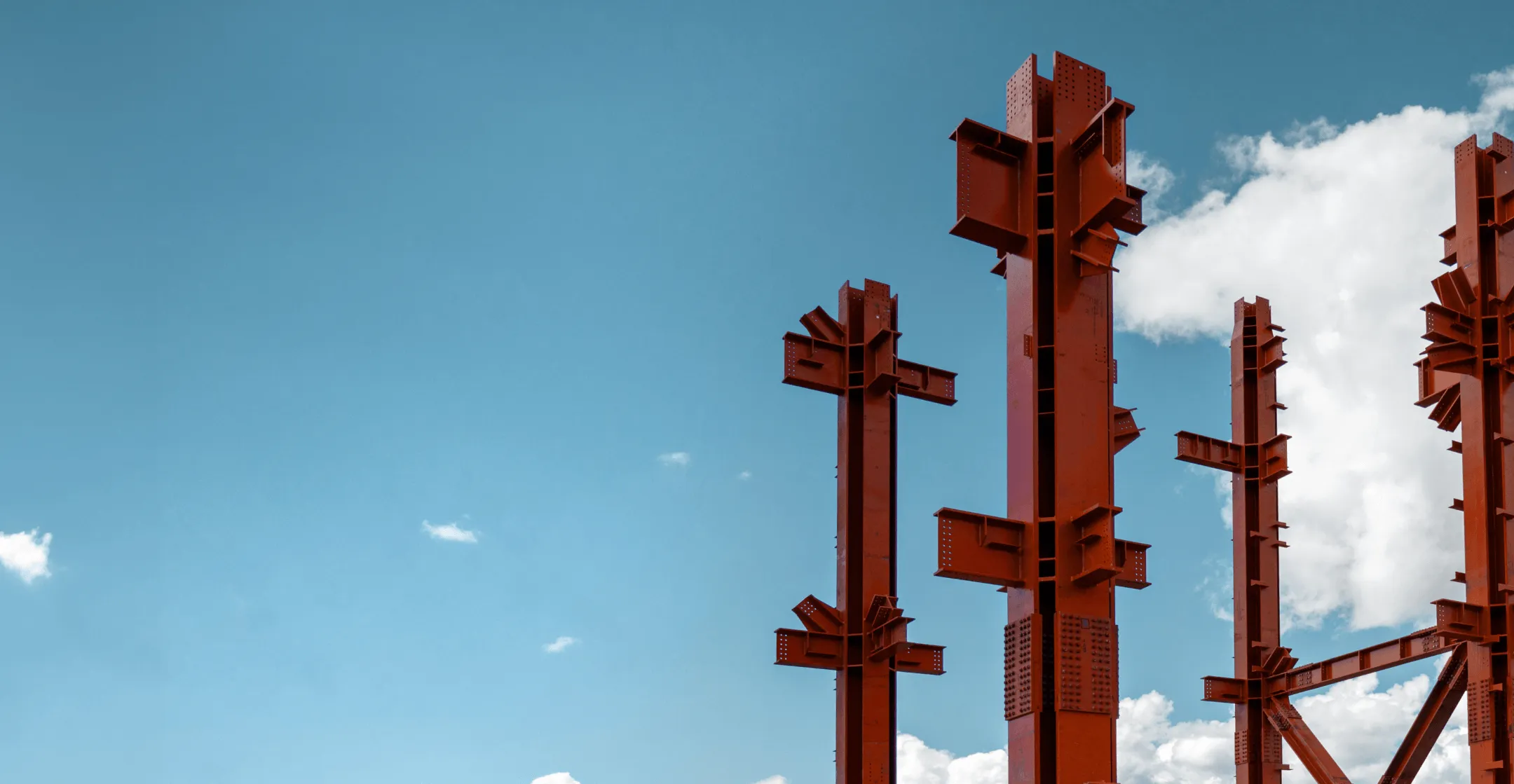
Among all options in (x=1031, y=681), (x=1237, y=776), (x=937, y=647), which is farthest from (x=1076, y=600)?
(x=1237, y=776)

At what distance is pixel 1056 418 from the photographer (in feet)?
52.3

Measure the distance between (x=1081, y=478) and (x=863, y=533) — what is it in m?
9.38

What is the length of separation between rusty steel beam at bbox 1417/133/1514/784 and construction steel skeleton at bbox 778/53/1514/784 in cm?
3

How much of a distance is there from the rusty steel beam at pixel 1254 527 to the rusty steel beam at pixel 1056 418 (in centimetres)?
1526

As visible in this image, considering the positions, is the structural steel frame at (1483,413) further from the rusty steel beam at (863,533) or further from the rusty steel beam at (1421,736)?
the rusty steel beam at (863,533)

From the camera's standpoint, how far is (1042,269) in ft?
54.4

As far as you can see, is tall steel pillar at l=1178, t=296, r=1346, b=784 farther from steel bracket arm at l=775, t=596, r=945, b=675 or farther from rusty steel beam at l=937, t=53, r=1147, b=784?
rusty steel beam at l=937, t=53, r=1147, b=784

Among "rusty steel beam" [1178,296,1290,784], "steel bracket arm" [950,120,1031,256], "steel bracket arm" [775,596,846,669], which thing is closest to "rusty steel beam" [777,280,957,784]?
"steel bracket arm" [775,596,846,669]

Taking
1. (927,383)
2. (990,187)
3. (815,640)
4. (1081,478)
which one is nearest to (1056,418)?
(1081,478)

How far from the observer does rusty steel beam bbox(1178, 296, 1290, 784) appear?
2998 centimetres

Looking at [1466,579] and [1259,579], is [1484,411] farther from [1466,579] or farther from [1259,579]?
[1259,579]

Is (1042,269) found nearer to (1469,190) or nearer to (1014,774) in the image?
(1014,774)

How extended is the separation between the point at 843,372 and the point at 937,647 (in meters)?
4.62

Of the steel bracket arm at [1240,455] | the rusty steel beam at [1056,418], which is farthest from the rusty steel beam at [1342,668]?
the rusty steel beam at [1056,418]
